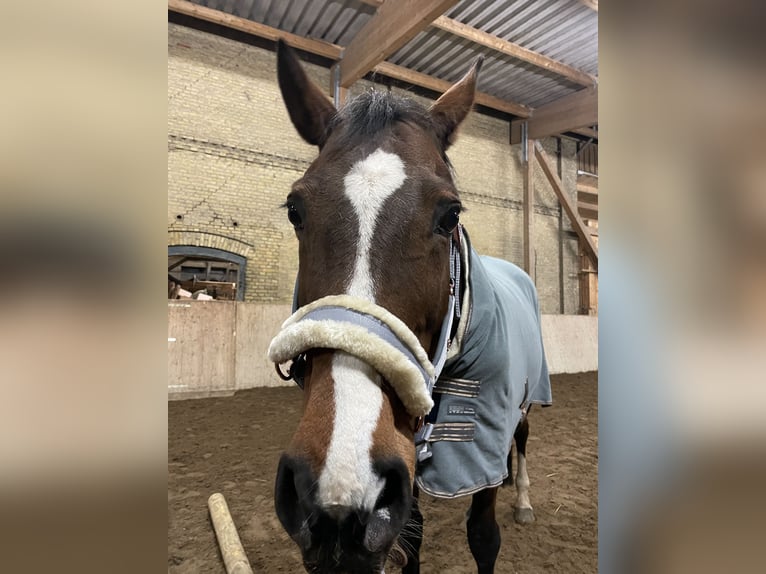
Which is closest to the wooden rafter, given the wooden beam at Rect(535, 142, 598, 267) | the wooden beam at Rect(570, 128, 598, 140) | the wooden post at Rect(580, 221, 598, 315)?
the wooden beam at Rect(535, 142, 598, 267)

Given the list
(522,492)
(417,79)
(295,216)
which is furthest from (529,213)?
(295,216)

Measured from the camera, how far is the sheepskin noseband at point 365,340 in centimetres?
101

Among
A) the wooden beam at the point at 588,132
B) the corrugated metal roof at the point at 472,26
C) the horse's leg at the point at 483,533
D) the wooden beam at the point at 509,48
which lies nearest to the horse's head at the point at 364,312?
the horse's leg at the point at 483,533

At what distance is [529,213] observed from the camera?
1173 cm

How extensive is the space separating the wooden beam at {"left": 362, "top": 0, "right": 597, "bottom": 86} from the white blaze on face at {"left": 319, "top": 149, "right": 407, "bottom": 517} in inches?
292

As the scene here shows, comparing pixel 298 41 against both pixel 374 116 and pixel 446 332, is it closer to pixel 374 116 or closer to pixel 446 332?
pixel 374 116

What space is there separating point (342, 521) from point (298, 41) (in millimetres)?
9479

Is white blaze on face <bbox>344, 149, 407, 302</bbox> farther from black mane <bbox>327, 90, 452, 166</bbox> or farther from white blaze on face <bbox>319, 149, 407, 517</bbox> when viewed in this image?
black mane <bbox>327, 90, 452, 166</bbox>

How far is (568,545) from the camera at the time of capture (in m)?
2.56

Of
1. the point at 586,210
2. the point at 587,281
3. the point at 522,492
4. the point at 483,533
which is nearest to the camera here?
the point at 483,533

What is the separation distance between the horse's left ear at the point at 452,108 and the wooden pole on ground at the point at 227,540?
2.14 meters

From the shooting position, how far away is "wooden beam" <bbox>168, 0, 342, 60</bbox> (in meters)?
7.82
